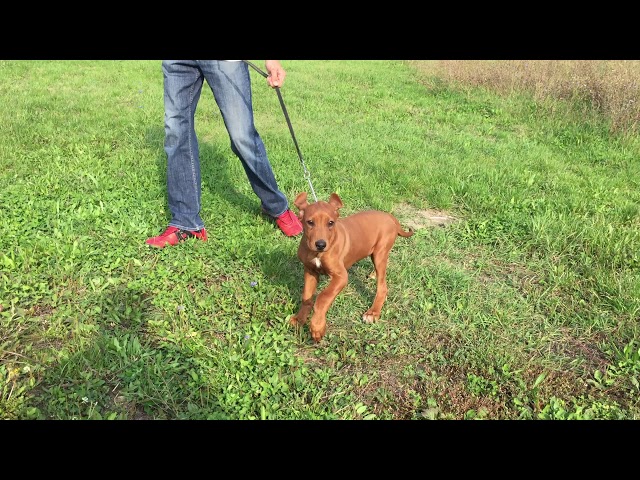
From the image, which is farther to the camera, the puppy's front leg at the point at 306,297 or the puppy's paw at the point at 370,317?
the puppy's paw at the point at 370,317

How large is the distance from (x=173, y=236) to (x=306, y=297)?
1613mm

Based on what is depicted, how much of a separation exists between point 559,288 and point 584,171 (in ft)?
10.1

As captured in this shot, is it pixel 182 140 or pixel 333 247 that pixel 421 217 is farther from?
pixel 182 140

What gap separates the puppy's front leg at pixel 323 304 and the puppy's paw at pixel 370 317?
0.51 meters

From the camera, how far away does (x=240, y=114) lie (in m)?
3.97

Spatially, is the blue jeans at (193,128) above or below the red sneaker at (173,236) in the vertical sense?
above

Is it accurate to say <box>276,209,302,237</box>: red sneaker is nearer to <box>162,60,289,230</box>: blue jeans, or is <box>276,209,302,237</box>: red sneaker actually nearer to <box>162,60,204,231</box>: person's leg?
<box>162,60,289,230</box>: blue jeans

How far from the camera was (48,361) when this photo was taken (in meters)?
2.81

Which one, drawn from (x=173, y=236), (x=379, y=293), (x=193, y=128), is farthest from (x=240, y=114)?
(x=379, y=293)

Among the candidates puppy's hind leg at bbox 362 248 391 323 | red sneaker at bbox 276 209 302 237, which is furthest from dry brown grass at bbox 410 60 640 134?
puppy's hind leg at bbox 362 248 391 323

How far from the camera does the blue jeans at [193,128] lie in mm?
3836

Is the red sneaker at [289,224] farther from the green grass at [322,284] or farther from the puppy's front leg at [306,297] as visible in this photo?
the puppy's front leg at [306,297]

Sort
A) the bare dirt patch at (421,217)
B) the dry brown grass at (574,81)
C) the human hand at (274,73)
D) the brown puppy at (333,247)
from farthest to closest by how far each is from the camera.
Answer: the dry brown grass at (574,81)
the bare dirt patch at (421,217)
the human hand at (274,73)
the brown puppy at (333,247)

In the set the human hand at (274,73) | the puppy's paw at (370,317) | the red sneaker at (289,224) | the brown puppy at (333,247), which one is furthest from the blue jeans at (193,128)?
the puppy's paw at (370,317)
